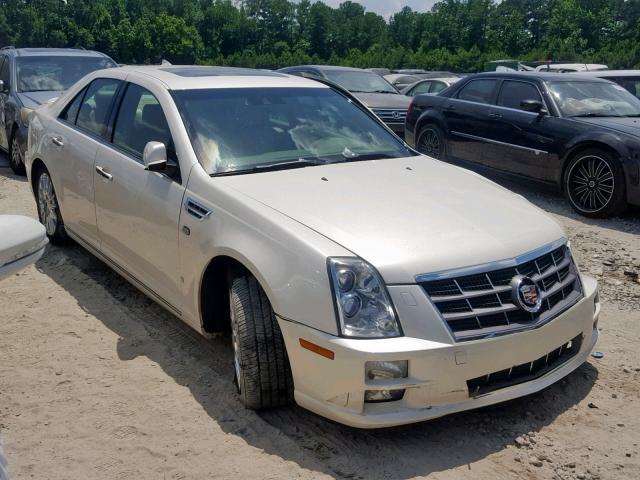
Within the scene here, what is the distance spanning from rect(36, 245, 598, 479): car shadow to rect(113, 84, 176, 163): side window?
1176mm

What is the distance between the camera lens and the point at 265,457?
3.34 meters

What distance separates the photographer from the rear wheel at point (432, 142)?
33.3 feet

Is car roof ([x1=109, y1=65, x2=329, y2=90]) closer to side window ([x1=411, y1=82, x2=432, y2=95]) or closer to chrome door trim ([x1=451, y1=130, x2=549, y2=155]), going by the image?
chrome door trim ([x1=451, y1=130, x2=549, y2=155])

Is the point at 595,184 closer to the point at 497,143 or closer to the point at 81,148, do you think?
the point at 497,143

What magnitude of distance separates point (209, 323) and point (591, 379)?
217 cm

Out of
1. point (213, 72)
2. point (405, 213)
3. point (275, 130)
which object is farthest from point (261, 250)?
point (213, 72)

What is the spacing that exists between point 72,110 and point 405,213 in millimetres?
3314

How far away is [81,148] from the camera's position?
208 inches

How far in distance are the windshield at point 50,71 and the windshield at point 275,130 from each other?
594 cm

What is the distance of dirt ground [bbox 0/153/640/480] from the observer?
3.27m

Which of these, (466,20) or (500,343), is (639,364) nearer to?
(500,343)

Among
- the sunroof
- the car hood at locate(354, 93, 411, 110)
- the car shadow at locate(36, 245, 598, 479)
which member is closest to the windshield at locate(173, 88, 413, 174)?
the sunroof

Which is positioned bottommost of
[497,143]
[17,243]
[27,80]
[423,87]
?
[423,87]

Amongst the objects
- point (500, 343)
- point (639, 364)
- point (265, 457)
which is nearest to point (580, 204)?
point (639, 364)
